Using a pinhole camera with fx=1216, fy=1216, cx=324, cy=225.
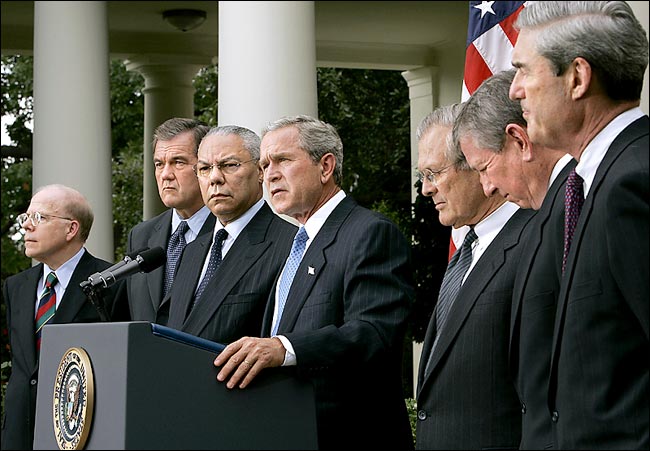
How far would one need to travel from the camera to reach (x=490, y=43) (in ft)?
34.9

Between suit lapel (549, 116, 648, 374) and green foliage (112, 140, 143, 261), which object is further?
green foliage (112, 140, 143, 261)

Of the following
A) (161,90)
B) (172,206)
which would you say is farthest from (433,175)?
(161,90)

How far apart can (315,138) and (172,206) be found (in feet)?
6.78

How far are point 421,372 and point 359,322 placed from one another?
43cm

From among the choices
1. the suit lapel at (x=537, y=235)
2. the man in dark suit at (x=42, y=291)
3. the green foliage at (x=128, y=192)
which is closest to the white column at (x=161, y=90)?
the green foliage at (x=128, y=192)

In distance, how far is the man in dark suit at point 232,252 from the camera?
7.09m

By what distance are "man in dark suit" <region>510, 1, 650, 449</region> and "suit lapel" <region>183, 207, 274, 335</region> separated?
2.75 metres

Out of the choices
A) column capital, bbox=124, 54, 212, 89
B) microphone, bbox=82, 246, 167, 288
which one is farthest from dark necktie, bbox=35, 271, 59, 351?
column capital, bbox=124, 54, 212, 89

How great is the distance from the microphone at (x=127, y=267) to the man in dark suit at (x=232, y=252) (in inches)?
22.3

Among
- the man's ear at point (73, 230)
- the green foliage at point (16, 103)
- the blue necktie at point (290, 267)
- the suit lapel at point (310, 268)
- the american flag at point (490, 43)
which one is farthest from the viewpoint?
the green foliage at point (16, 103)

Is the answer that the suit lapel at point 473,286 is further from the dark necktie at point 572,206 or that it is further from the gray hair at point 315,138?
the gray hair at point 315,138

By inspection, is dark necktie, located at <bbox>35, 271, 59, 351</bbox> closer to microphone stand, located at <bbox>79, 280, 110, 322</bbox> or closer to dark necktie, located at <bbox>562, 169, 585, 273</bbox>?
microphone stand, located at <bbox>79, 280, 110, 322</bbox>

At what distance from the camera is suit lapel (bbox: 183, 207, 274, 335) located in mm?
7121

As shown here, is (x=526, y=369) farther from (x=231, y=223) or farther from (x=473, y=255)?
(x=231, y=223)
